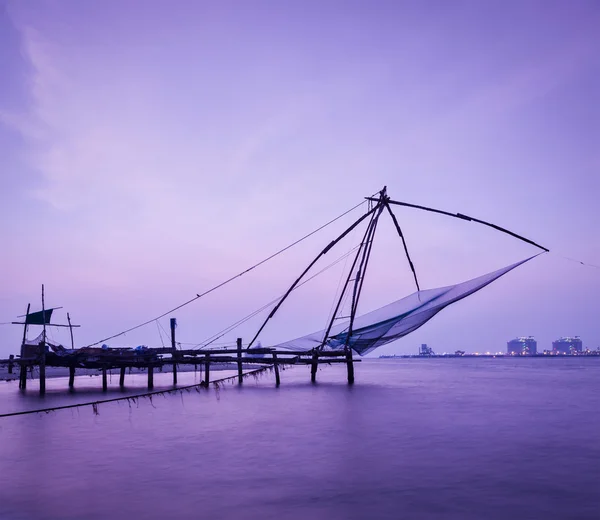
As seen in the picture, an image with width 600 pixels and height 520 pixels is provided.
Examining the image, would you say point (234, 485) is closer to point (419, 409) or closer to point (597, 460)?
point (597, 460)

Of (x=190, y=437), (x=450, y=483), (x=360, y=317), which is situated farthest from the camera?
(x=360, y=317)

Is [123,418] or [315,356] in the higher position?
[315,356]

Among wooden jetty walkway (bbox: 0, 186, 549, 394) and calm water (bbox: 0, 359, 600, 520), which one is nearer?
calm water (bbox: 0, 359, 600, 520)

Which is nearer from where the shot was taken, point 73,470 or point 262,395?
point 73,470

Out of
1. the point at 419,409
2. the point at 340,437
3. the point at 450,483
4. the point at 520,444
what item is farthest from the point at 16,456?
the point at 419,409

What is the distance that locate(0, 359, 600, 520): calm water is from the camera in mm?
7027

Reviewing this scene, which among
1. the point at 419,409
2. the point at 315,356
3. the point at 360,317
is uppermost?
the point at 360,317

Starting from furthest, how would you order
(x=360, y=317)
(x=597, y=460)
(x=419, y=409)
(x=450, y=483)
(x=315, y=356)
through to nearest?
(x=315, y=356) < (x=360, y=317) < (x=419, y=409) < (x=597, y=460) < (x=450, y=483)

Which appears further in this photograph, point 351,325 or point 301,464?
point 351,325

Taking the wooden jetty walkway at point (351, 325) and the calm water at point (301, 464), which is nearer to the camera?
the calm water at point (301, 464)

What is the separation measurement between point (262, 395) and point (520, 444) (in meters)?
13.8

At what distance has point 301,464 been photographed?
9703 mm

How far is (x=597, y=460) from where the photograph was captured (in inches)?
388

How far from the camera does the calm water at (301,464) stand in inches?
277
